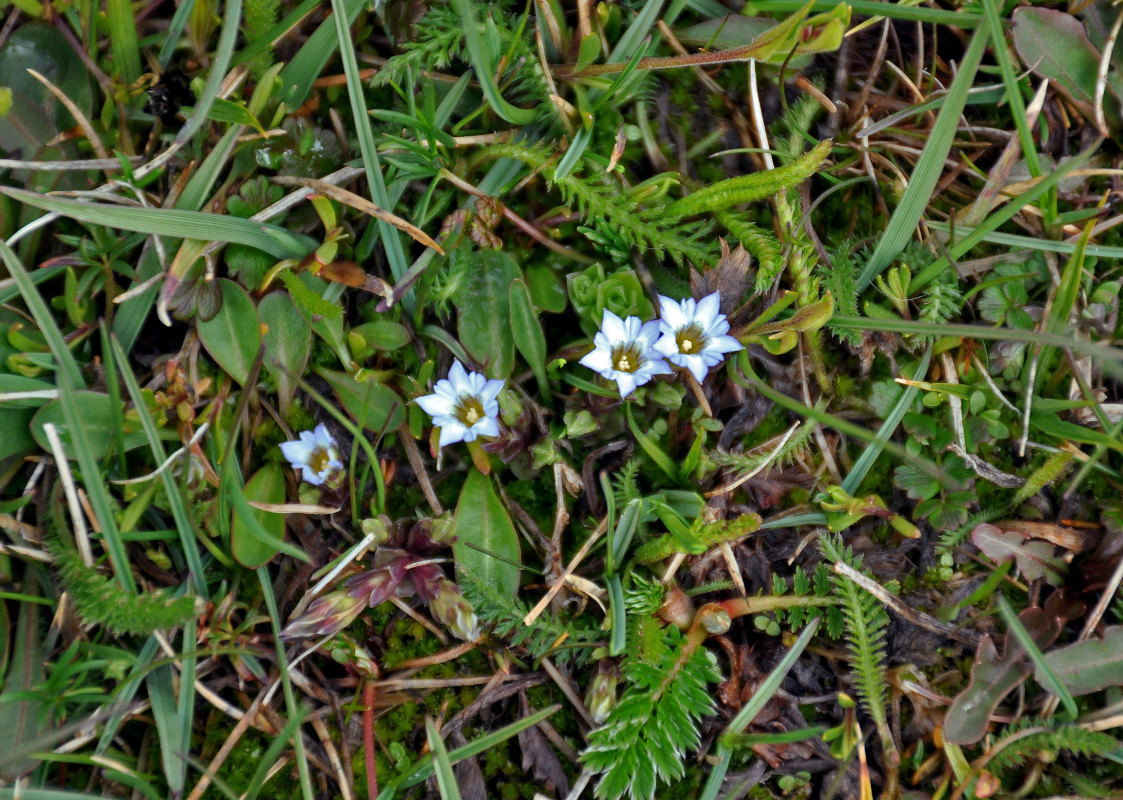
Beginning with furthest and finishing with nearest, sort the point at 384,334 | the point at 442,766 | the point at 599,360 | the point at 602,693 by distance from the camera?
the point at 384,334 → the point at 602,693 → the point at 599,360 → the point at 442,766

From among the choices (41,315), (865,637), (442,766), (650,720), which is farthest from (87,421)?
(865,637)

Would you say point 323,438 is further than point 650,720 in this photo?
Yes

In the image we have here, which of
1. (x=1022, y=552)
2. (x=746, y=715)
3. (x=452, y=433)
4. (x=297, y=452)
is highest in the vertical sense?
(x=452, y=433)

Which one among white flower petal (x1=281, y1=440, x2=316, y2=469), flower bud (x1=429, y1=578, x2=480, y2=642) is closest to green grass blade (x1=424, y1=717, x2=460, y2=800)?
flower bud (x1=429, y1=578, x2=480, y2=642)

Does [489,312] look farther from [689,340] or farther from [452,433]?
[689,340]

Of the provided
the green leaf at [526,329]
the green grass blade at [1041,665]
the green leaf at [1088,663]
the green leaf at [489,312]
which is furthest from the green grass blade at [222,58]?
the green leaf at [1088,663]

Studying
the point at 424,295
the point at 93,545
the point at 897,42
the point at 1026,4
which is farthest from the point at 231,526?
the point at 1026,4

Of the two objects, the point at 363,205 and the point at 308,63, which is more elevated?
the point at 308,63

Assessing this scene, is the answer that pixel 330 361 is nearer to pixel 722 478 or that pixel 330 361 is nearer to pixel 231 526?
pixel 231 526

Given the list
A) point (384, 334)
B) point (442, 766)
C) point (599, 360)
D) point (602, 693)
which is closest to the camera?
point (442, 766)
